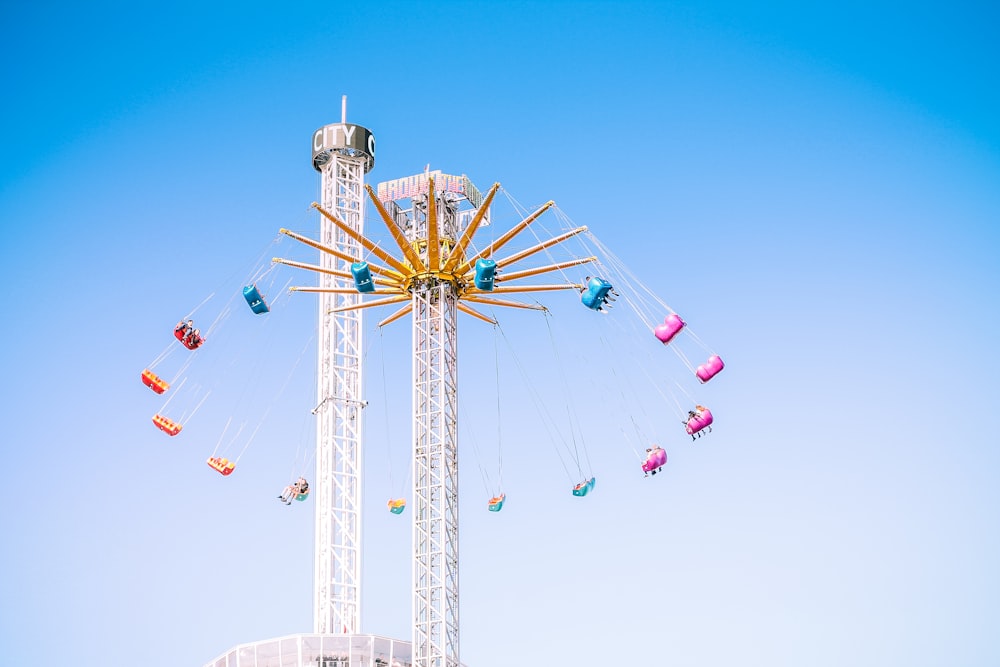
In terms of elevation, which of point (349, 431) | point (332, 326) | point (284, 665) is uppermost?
point (332, 326)

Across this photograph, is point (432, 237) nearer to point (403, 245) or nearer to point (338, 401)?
point (403, 245)

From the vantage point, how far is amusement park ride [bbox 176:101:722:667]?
38469mm

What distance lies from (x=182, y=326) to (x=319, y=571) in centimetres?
989

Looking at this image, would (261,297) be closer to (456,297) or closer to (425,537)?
(456,297)

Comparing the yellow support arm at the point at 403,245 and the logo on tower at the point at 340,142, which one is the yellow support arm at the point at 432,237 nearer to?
the yellow support arm at the point at 403,245

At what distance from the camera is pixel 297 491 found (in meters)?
44.5

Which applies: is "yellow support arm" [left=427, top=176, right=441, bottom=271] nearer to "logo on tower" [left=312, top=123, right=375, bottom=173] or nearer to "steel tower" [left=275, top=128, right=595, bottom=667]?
"steel tower" [left=275, top=128, right=595, bottom=667]

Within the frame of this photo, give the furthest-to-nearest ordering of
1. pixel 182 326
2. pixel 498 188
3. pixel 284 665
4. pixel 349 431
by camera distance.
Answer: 1. pixel 349 431
2. pixel 182 326
3. pixel 284 665
4. pixel 498 188

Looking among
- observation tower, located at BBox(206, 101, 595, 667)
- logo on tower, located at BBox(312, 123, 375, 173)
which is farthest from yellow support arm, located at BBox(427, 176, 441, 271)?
logo on tower, located at BBox(312, 123, 375, 173)

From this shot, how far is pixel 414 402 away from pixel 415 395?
220 mm

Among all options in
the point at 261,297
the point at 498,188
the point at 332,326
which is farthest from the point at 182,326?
the point at 498,188

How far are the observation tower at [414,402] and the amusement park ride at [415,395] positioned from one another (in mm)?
42

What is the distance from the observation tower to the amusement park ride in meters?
0.04

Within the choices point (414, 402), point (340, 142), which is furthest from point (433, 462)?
point (340, 142)
